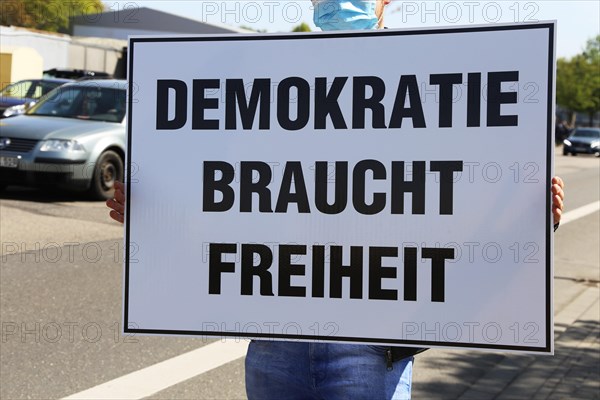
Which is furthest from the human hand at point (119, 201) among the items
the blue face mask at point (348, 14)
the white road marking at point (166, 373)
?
the white road marking at point (166, 373)

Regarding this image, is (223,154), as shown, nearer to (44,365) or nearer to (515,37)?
(515,37)

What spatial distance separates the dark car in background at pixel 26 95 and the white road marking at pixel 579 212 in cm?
1008

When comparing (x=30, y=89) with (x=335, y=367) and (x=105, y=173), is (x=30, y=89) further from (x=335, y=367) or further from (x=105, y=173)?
(x=335, y=367)

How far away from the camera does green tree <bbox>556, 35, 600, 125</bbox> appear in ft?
250

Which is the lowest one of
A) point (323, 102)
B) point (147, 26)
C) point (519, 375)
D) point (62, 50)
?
point (519, 375)

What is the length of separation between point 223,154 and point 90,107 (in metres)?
11.1

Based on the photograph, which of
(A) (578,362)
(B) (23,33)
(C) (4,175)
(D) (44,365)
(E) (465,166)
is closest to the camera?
(E) (465,166)

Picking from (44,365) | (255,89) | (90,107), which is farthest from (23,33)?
(255,89)

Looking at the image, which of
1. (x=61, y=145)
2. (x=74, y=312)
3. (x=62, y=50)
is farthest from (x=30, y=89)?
(x=62, y=50)

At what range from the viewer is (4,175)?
12094 millimetres

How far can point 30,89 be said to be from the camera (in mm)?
19484

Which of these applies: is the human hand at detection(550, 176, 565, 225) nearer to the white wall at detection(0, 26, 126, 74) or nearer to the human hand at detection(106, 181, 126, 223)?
the human hand at detection(106, 181, 126, 223)

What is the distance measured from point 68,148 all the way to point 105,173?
0.65 meters

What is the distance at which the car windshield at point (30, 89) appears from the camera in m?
18.6
